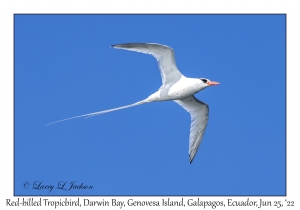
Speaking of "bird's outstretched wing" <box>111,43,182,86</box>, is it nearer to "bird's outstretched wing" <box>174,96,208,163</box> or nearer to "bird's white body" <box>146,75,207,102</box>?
"bird's white body" <box>146,75,207,102</box>

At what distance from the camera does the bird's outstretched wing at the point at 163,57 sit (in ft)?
39.6

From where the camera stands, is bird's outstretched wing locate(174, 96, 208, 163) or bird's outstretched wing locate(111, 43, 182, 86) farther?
bird's outstretched wing locate(174, 96, 208, 163)

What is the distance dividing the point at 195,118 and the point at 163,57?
7.30 feet

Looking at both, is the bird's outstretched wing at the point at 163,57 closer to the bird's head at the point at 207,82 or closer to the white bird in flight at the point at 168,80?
the white bird in flight at the point at 168,80

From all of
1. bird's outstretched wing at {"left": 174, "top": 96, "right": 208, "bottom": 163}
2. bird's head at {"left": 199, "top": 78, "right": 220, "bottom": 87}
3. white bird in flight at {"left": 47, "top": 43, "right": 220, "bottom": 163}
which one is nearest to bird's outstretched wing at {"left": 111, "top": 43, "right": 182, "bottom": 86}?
white bird in flight at {"left": 47, "top": 43, "right": 220, "bottom": 163}

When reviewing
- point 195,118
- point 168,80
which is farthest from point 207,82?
point 195,118

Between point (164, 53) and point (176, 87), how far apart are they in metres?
0.87

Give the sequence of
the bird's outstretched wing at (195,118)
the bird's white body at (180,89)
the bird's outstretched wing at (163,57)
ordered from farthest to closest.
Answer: the bird's outstretched wing at (195,118) < the bird's white body at (180,89) < the bird's outstretched wing at (163,57)

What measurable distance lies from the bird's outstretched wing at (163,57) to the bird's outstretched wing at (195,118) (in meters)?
1.17

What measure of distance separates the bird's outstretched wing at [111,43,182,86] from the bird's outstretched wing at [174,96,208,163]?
1.17 meters

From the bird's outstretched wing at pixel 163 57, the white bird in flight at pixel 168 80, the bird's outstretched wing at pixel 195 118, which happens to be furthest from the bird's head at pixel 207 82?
the bird's outstretched wing at pixel 195 118

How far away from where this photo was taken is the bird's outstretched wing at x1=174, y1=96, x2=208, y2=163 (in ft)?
46.1
